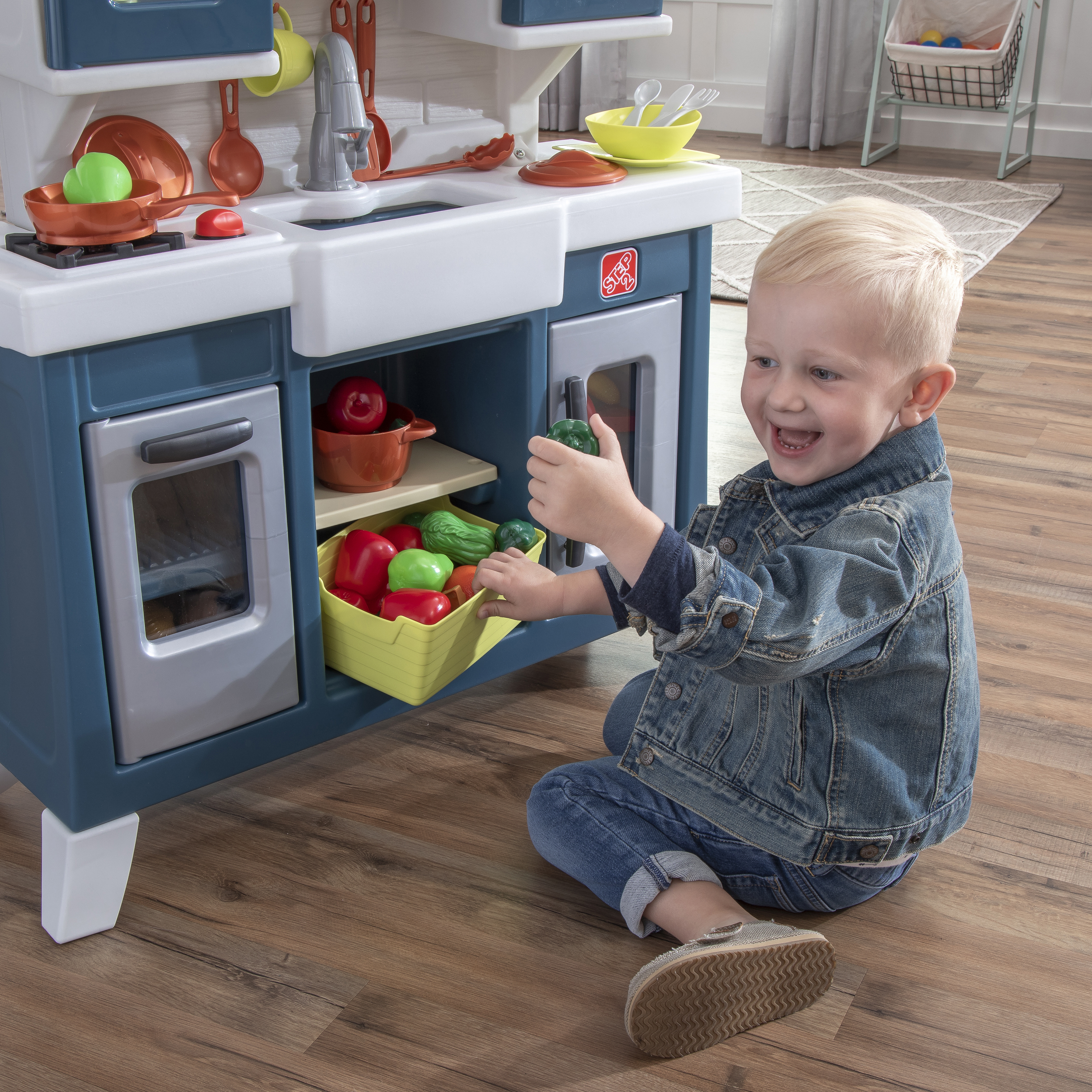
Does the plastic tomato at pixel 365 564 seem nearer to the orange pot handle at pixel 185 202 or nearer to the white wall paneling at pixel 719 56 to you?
the orange pot handle at pixel 185 202

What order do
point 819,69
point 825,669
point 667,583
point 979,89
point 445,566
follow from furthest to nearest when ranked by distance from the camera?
point 819,69, point 979,89, point 445,566, point 825,669, point 667,583

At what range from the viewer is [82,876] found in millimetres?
1188

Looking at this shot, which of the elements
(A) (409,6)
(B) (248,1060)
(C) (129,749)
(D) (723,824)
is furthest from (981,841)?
(A) (409,6)

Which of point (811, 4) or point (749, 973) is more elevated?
point (811, 4)

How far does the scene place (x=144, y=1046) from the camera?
1.07 meters

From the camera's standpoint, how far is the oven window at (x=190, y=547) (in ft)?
3.89

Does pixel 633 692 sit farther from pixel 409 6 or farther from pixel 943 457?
pixel 409 6

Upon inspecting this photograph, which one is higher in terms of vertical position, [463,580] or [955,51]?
[955,51]

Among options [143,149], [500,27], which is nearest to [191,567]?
[143,149]

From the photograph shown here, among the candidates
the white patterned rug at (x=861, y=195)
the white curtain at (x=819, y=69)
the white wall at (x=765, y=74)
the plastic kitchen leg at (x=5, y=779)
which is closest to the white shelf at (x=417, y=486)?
the plastic kitchen leg at (x=5, y=779)

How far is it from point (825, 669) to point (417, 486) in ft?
1.83

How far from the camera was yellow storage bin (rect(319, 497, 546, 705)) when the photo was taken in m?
1.27

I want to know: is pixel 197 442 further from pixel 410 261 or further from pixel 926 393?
pixel 926 393

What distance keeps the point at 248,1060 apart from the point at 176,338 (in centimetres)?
62
